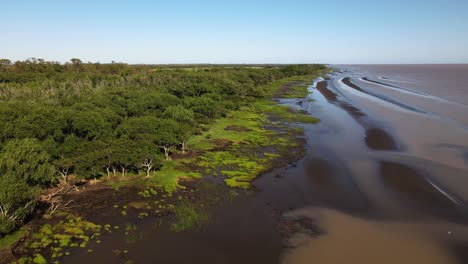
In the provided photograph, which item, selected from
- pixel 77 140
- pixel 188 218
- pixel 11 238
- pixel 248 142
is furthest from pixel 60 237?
pixel 248 142

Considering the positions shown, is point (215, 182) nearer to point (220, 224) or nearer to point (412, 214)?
point (220, 224)

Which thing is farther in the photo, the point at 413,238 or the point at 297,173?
the point at 297,173

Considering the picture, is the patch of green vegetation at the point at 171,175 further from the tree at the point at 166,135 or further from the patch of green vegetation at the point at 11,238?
the patch of green vegetation at the point at 11,238

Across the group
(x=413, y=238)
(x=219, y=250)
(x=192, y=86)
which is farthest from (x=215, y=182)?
(x=192, y=86)

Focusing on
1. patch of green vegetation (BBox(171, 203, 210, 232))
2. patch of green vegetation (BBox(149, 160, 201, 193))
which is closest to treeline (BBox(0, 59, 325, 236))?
patch of green vegetation (BBox(149, 160, 201, 193))

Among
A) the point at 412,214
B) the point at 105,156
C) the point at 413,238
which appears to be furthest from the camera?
the point at 105,156

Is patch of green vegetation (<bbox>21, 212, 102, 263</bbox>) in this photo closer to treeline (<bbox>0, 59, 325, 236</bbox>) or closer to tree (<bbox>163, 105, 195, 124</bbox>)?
treeline (<bbox>0, 59, 325, 236</bbox>)
